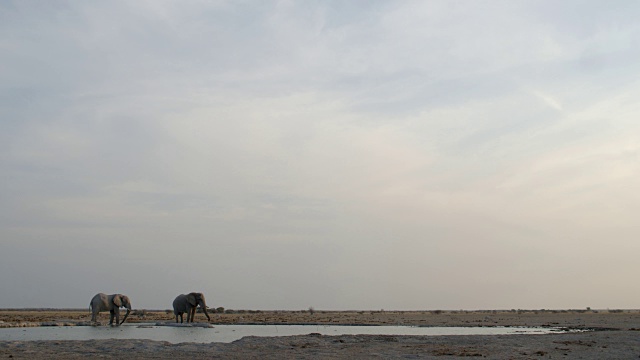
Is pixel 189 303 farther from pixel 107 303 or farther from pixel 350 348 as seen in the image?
pixel 350 348

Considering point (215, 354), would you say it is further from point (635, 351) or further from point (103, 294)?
point (103, 294)

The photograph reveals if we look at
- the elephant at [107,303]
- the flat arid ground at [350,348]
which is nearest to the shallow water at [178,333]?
the flat arid ground at [350,348]

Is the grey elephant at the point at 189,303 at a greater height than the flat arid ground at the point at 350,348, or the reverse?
the grey elephant at the point at 189,303

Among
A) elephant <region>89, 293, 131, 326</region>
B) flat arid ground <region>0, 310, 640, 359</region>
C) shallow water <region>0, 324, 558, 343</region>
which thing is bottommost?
shallow water <region>0, 324, 558, 343</region>

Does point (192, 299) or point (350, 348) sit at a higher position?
point (192, 299)

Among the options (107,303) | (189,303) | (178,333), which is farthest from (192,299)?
(178,333)

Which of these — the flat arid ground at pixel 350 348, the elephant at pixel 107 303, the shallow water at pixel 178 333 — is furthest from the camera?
the elephant at pixel 107 303

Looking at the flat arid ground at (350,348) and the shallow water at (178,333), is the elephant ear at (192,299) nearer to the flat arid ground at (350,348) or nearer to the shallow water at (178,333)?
the shallow water at (178,333)

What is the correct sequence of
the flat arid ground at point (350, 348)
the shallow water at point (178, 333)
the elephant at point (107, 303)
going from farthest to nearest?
the elephant at point (107, 303)
the shallow water at point (178, 333)
the flat arid ground at point (350, 348)

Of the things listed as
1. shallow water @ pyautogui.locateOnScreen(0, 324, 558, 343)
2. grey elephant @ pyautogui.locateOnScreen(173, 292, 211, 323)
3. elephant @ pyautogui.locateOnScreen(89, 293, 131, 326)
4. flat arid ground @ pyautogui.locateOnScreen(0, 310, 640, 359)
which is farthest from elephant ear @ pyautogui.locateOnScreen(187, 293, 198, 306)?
flat arid ground @ pyautogui.locateOnScreen(0, 310, 640, 359)

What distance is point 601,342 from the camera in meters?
27.4

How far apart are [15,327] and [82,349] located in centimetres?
2513

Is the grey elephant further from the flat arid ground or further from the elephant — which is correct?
the flat arid ground

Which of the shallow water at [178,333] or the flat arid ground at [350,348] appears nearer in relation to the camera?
the flat arid ground at [350,348]
